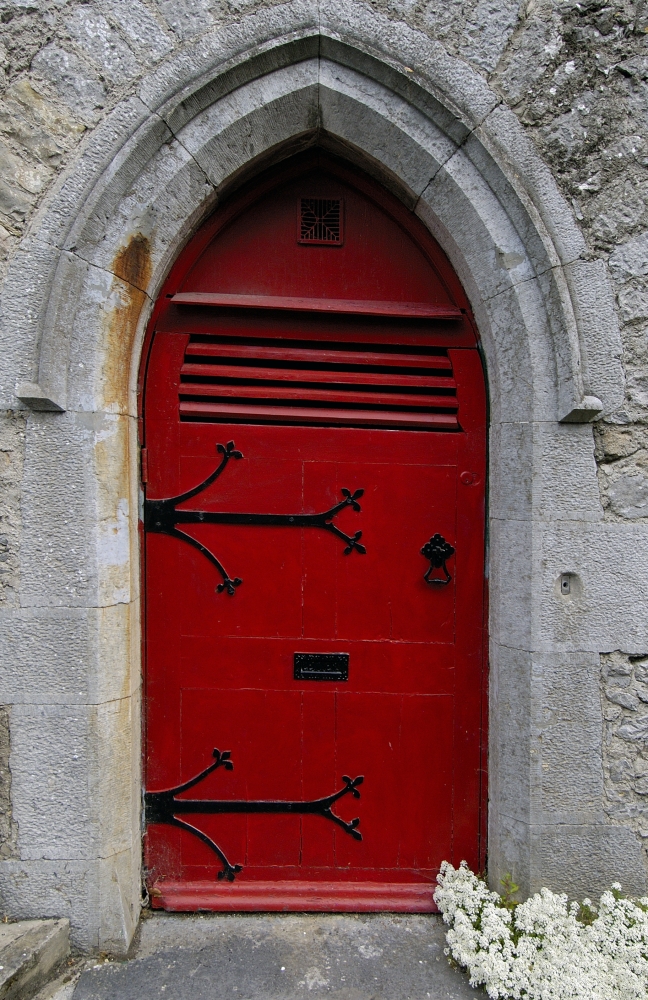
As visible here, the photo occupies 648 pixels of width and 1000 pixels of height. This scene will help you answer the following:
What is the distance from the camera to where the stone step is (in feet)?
6.11

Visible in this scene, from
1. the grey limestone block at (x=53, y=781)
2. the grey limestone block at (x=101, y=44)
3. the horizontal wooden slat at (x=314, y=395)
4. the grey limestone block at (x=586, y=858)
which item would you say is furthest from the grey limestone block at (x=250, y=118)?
the grey limestone block at (x=586, y=858)

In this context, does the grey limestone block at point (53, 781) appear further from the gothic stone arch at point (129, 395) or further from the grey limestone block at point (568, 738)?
the grey limestone block at point (568, 738)

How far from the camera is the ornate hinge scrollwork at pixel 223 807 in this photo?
2.36 m

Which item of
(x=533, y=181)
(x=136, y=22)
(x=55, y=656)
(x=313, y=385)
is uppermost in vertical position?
(x=136, y=22)

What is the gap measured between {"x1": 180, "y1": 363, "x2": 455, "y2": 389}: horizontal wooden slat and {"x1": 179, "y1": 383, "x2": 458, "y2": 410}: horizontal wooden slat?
0.14 feet

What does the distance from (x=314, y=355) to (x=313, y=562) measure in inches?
34.8

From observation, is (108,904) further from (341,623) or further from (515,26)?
(515,26)

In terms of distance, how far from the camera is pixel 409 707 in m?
2.38

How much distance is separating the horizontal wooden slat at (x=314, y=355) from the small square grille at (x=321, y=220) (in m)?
0.48

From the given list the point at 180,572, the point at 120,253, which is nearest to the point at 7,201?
the point at 120,253

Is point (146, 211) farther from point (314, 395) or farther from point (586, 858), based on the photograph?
point (586, 858)

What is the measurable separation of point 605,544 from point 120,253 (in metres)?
2.17

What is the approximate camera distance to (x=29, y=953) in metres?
1.93

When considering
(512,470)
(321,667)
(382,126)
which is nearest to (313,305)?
(382,126)
